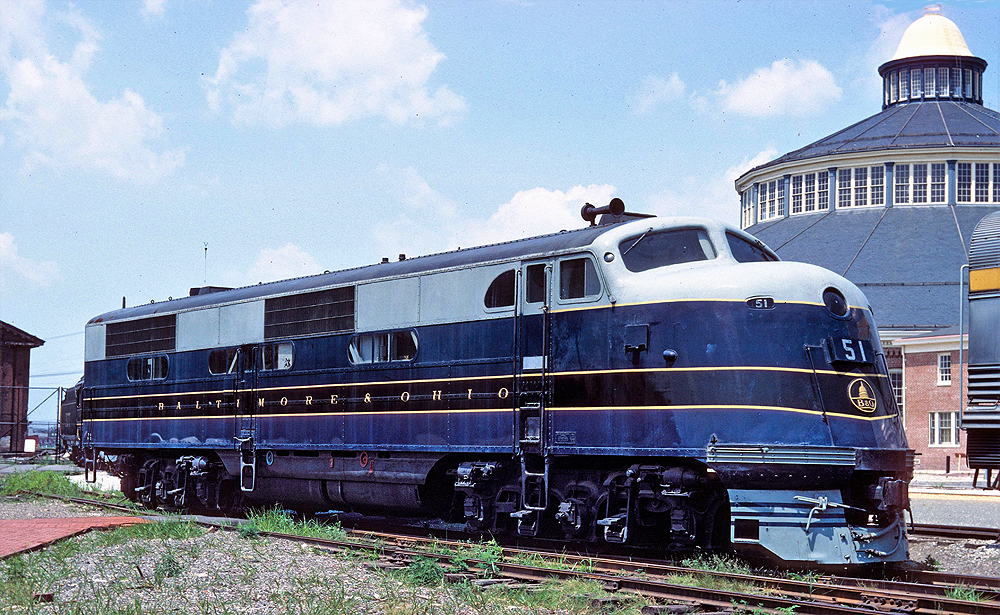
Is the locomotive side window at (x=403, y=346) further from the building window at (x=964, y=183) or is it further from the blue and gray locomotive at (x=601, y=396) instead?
the building window at (x=964, y=183)

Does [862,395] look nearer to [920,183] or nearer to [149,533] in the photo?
[149,533]

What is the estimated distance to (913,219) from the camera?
5997 centimetres

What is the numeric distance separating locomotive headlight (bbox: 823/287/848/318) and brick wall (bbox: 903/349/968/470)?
36420 mm

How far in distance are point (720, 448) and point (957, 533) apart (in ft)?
21.2

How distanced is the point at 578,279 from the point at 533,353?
3.93ft

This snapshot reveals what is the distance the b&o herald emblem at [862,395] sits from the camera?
12375 mm

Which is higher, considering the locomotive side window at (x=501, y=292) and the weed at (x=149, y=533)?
the locomotive side window at (x=501, y=292)

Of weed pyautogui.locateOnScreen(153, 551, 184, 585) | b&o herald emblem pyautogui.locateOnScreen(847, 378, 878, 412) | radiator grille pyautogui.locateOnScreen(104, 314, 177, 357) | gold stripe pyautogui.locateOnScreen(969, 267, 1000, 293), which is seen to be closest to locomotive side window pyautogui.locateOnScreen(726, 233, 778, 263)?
b&o herald emblem pyautogui.locateOnScreen(847, 378, 878, 412)

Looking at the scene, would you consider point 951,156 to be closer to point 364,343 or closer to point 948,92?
point 948,92

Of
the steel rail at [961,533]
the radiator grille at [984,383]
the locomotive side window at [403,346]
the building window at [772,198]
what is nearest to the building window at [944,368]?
the building window at [772,198]

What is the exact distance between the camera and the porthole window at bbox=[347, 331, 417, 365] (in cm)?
1609

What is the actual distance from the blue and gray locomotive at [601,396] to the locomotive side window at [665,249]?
29 millimetres

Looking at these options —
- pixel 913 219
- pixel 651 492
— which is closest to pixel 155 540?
pixel 651 492

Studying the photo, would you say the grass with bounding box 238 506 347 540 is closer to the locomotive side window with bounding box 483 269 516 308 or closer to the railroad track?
the railroad track
